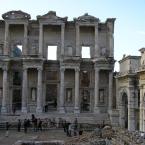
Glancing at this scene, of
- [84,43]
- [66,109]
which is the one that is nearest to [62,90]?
[66,109]

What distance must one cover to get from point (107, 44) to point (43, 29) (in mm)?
7657

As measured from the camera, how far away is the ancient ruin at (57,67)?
4644cm

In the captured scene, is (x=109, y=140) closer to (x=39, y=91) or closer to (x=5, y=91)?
(x=39, y=91)

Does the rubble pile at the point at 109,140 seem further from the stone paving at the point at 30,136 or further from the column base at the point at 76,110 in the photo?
the column base at the point at 76,110

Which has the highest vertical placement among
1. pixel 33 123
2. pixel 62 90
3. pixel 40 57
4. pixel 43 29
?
pixel 43 29

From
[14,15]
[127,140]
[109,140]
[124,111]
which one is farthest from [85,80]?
[109,140]

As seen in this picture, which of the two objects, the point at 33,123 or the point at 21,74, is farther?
the point at 21,74

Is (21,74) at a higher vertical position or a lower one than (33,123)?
higher

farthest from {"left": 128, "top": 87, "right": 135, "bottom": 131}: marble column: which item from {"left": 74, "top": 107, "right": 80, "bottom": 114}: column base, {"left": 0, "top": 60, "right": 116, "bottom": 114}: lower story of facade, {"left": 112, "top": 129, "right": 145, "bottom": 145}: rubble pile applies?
{"left": 74, "top": 107, "right": 80, "bottom": 114}: column base

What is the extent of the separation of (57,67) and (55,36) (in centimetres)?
383

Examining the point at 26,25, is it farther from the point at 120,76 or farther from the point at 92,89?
the point at 120,76

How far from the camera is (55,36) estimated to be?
49.2 metres

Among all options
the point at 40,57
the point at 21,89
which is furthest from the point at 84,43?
the point at 21,89

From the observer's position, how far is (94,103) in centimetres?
4747
